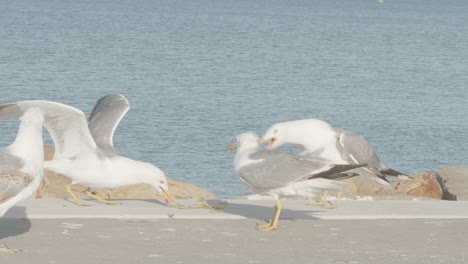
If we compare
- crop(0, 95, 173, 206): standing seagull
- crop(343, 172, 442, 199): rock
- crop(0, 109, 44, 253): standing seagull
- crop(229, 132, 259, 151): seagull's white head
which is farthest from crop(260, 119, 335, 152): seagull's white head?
crop(343, 172, 442, 199): rock

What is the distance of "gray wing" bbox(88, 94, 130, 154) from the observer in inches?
508

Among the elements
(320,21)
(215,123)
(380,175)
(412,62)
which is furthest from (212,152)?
(320,21)

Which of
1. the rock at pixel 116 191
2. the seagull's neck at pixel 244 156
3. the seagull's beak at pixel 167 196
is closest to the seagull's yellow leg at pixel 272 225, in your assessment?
the seagull's neck at pixel 244 156

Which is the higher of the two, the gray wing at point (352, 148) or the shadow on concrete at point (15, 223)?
the gray wing at point (352, 148)

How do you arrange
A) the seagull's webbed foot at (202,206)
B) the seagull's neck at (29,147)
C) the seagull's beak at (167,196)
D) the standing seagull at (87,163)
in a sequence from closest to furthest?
the seagull's neck at (29,147), the standing seagull at (87,163), the seagull's webbed foot at (202,206), the seagull's beak at (167,196)

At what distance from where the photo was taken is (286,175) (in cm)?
1110

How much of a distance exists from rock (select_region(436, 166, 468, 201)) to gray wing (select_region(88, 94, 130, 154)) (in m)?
4.94

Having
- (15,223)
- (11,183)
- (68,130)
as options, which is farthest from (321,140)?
(11,183)

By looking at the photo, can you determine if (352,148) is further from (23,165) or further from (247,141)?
(23,165)

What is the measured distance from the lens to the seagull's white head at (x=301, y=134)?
1223 cm

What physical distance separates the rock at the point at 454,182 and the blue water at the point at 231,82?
9.58m

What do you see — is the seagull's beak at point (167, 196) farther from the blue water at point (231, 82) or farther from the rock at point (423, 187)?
the blue water at point (231, 82)

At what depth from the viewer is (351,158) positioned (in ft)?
42.0

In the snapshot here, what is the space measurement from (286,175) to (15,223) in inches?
103
